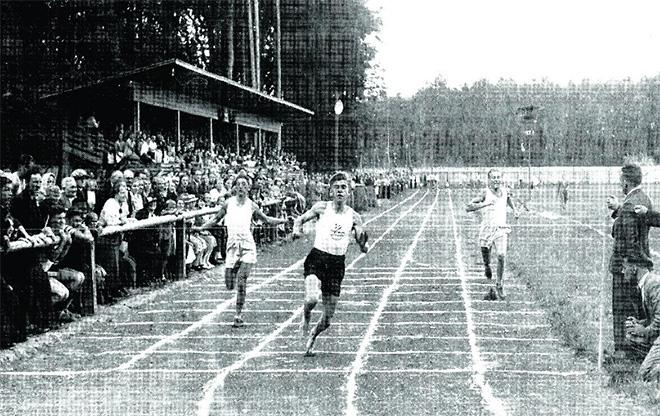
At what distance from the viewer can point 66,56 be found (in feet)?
124

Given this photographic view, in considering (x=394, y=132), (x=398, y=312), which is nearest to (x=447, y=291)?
(x=398, y=312)

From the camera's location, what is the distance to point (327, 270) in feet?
34.2

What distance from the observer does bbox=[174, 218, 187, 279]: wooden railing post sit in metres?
17.2

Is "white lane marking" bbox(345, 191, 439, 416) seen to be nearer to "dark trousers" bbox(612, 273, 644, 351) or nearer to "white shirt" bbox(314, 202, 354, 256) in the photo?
"white shirt" bbox(314, 202, 354, 256)

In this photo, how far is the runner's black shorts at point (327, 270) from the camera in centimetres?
1044

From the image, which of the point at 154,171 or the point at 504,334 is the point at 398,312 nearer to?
the point at 504,334

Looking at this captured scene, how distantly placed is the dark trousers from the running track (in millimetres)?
456

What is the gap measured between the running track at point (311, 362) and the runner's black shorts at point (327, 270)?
0.67 meters

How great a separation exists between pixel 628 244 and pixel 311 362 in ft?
10.5

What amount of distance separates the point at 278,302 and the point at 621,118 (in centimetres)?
13318

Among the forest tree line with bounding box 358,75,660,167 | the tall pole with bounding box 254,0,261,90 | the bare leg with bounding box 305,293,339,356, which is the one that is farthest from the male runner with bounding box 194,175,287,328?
the forest tree line with bounding box 358,75,660,167

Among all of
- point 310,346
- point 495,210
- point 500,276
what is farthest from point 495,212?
point 310,346

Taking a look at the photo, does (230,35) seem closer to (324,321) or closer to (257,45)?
(257,45)

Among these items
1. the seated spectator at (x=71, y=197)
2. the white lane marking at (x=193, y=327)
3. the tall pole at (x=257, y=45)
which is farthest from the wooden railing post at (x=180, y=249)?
the tall pole at (x=257, y=45)
